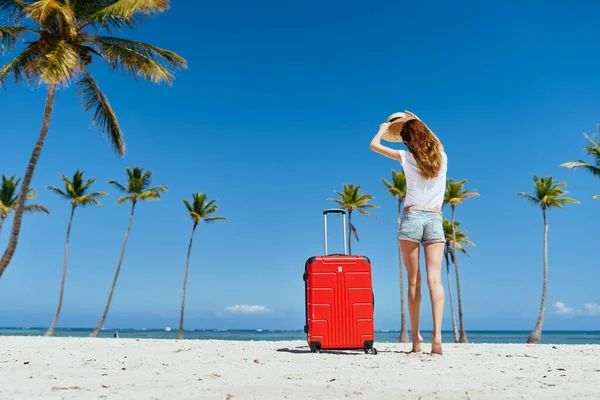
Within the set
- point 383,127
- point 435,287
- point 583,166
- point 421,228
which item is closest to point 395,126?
point 383,127

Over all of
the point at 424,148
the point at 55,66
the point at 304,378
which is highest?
the point at 55,66

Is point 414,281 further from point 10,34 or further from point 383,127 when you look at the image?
point 10,34

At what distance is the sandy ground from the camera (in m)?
3.21

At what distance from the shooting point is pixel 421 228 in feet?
17.5

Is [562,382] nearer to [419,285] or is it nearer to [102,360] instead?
[419,285]

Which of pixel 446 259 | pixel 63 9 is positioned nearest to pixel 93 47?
pixel 63 9

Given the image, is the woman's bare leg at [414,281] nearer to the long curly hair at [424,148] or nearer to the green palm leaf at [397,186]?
the long curly hair at [424,148]

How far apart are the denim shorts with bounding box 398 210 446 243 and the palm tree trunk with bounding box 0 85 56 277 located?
10.6m

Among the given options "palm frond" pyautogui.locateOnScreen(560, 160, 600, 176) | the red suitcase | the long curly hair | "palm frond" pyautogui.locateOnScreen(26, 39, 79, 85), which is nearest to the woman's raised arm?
the long curly hair

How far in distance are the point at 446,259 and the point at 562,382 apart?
115 ft

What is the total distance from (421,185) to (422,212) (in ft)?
0.96

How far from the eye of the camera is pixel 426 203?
5.42 meters

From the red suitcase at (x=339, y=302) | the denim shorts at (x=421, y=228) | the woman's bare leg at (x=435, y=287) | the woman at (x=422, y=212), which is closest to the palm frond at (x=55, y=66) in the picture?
the red suitcase at (x=339, y=302)

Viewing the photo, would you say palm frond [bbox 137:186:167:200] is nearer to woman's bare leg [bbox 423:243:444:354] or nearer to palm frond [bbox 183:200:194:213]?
palm frond [bbox 183:200:194:213]
